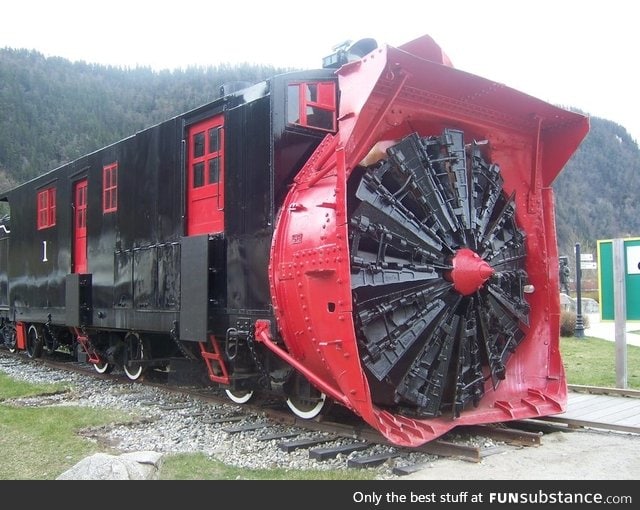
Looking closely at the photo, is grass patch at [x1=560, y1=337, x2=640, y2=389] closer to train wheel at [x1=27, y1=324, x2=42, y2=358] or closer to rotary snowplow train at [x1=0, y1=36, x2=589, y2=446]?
rotary snowplow train at [x1=0, y1=36, x2=589, y2=446]

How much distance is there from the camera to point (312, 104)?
252 inches

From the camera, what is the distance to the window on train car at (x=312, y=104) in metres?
6.46

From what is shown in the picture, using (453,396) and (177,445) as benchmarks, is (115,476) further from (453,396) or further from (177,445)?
(453,396)

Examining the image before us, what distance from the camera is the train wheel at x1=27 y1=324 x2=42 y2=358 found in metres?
13.7

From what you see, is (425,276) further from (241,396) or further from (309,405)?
(241,396)

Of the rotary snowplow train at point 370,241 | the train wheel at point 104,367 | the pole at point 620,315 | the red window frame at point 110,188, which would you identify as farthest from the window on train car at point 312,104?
the train wheel at point 104,367

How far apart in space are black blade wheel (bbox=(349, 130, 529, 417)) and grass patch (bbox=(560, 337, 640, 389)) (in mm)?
4261

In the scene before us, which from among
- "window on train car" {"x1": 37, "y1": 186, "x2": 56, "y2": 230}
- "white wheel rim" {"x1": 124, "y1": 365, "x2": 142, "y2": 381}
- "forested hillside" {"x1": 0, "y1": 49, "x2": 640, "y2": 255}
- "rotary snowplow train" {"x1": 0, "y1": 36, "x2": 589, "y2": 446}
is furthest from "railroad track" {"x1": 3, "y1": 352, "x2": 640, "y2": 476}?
"forested hillside" {"x1": 0, "y1": 49, "x2": 640, "y2": 255}

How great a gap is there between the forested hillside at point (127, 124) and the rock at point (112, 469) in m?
58.7

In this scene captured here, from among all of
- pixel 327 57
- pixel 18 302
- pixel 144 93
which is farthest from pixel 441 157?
pixel 144 93

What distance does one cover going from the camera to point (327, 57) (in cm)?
708

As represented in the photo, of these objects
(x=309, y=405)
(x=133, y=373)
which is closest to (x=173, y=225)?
(x=309, y=405)

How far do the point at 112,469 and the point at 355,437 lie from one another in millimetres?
2566
